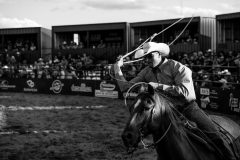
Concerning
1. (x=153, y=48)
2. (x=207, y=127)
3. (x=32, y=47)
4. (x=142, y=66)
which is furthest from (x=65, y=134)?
(x=32, y=47)

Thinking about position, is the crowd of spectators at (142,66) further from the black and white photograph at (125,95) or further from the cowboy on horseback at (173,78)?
the cowboy on horseback at (173,78)

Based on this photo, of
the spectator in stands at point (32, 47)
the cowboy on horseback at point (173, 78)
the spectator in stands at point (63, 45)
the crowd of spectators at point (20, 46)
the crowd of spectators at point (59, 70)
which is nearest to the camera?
the cowboy on horseback at point (173, 78)

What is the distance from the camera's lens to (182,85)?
4039 mm

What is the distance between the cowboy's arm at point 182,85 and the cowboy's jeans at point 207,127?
395 mm

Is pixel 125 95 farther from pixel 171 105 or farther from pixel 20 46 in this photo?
pixel 20 46

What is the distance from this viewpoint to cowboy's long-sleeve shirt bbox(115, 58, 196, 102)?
13.2ft

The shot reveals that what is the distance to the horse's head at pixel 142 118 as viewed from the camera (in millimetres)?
→ 3367

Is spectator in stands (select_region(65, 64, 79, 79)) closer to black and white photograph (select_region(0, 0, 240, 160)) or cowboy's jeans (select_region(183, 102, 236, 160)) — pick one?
black and white photograph (select_region(0, 0, 240, 160))

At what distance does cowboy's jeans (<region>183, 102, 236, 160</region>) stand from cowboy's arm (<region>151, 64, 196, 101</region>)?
395mm

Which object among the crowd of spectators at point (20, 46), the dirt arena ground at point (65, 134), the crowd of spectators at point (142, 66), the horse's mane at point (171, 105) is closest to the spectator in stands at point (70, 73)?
the crowd of spectators at point (142, 66)

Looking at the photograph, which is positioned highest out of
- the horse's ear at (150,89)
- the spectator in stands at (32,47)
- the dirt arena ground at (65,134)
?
the spectator in stands at (32,47)

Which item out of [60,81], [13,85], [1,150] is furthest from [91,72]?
[1,150]

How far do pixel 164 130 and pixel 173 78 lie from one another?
794mm

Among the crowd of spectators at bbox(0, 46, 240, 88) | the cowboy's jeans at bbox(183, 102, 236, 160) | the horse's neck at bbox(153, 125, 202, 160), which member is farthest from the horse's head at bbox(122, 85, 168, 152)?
the crowd of spectators at bbox(0, 46, 240, 88)
